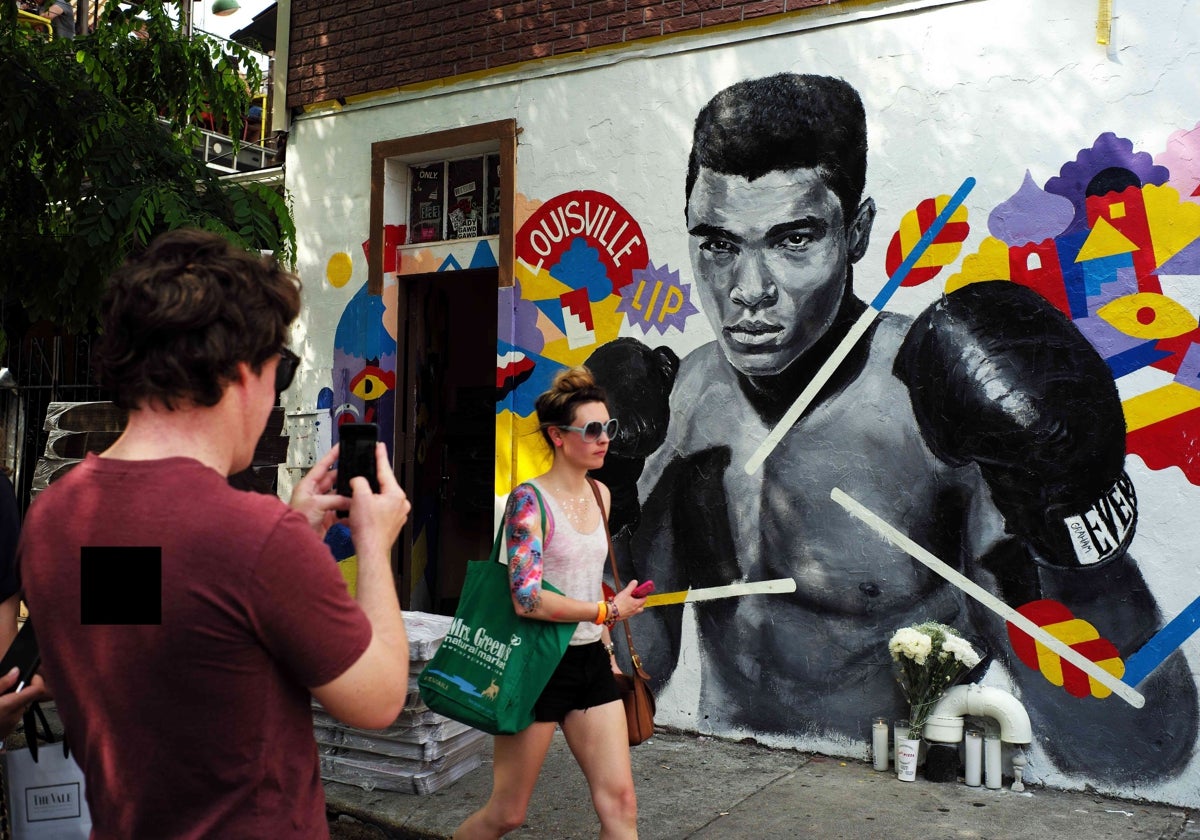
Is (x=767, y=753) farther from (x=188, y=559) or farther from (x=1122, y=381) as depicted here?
(x=188, y=559)

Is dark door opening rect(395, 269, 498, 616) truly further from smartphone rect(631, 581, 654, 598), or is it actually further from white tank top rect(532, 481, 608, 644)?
smartphone rect(631, 581, 654, 598)

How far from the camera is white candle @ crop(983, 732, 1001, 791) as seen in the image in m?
5.34

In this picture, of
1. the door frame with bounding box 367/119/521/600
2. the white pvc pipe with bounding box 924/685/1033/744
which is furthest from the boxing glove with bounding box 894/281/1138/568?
the door frame with bounding box 367/119/521/600

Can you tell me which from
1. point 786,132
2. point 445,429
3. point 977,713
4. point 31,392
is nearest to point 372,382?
point 445,429

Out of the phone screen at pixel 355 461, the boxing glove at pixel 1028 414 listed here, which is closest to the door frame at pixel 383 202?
the boxing glove at pixel 1028 414

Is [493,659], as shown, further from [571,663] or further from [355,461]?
[355,461]

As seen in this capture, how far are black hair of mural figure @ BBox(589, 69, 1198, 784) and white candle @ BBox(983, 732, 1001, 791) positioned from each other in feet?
0.86

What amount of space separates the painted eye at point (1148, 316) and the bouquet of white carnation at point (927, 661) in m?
1.77

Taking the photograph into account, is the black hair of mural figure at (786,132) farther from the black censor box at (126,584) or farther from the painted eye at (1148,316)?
the black censor box at (126,584)

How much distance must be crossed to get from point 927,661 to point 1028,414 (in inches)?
54.4

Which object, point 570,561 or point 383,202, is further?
point 383,202

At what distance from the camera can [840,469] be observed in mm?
5980

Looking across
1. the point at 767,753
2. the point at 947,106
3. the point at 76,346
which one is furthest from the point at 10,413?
the point at 947,106

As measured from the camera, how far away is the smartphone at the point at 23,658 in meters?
2.57
